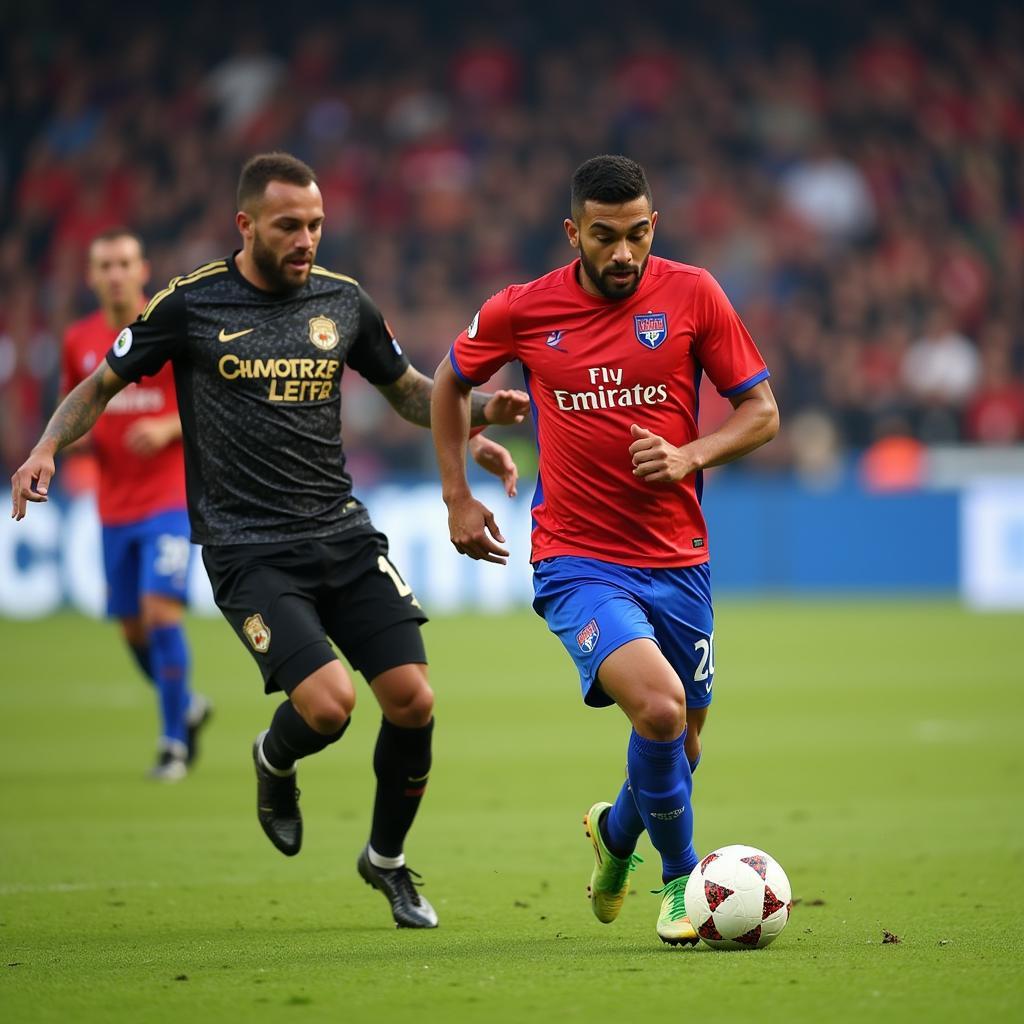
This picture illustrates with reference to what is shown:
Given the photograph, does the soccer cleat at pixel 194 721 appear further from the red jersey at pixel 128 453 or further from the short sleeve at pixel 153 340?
the short sleeve at pixel 153 340

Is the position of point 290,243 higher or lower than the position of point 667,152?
lower

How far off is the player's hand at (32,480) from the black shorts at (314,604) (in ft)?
1.98

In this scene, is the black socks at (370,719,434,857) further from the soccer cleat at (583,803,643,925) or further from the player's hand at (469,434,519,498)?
the player's hand at (469,434,519,498)

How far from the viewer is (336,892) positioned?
6727 millimetres

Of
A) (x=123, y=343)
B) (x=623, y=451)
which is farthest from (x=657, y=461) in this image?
(x=123, y=343)

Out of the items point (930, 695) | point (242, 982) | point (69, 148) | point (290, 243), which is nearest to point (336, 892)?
point (242, 982)

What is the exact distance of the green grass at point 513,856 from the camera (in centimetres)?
471

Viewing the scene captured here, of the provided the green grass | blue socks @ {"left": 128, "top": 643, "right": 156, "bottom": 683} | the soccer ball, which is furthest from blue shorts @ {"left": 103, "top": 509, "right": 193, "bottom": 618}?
the soccer ball

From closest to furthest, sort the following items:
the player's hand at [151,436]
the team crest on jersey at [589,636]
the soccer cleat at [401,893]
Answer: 1. the team crest on jersey at [589,636]
2. the soccer cleat at [401,893]
3. the player's hand at [151,436]

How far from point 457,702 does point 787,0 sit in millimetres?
17700

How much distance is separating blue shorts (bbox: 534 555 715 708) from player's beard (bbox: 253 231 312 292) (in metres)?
1.27

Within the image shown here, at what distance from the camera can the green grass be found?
4.71 metres

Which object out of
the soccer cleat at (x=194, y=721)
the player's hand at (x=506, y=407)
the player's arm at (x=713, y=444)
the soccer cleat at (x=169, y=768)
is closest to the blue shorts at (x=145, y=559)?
the soccer cleat at (x=194, y=721)

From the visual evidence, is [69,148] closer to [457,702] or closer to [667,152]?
[667,152]
